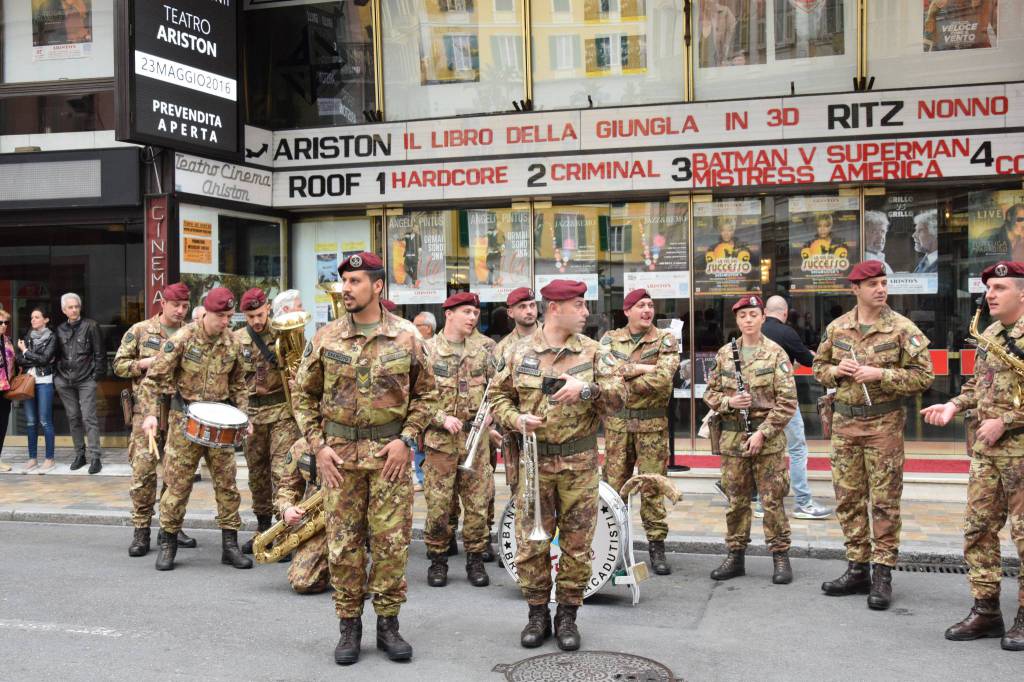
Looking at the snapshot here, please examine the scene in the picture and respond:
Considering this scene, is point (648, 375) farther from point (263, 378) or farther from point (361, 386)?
point (263, 378)

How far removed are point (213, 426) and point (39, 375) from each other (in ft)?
22.6

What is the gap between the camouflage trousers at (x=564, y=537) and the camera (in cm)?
603

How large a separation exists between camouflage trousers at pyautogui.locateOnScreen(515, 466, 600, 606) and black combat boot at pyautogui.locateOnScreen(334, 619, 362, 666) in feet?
3.31

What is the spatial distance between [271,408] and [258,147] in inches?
240

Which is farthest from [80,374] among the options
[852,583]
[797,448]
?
[852,583]

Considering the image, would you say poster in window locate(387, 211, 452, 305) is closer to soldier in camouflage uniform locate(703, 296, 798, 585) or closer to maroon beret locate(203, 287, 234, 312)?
maroon beret locate(203, 287, 234, 312)

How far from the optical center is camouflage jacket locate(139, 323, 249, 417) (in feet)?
26.7

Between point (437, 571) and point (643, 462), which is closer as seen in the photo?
point (437, 571)

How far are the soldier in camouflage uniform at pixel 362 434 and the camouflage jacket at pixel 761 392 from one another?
285 cm

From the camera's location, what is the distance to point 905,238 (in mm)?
12320

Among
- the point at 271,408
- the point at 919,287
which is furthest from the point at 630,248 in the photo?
the point at 271,408

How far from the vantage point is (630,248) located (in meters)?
13.1

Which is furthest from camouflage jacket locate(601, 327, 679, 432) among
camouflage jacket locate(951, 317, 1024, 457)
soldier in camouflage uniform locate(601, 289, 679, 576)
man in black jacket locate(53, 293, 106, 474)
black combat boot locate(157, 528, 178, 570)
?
man in black jacket locate(53, 293, 106, 474)

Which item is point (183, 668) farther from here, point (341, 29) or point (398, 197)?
point (341, 29)
